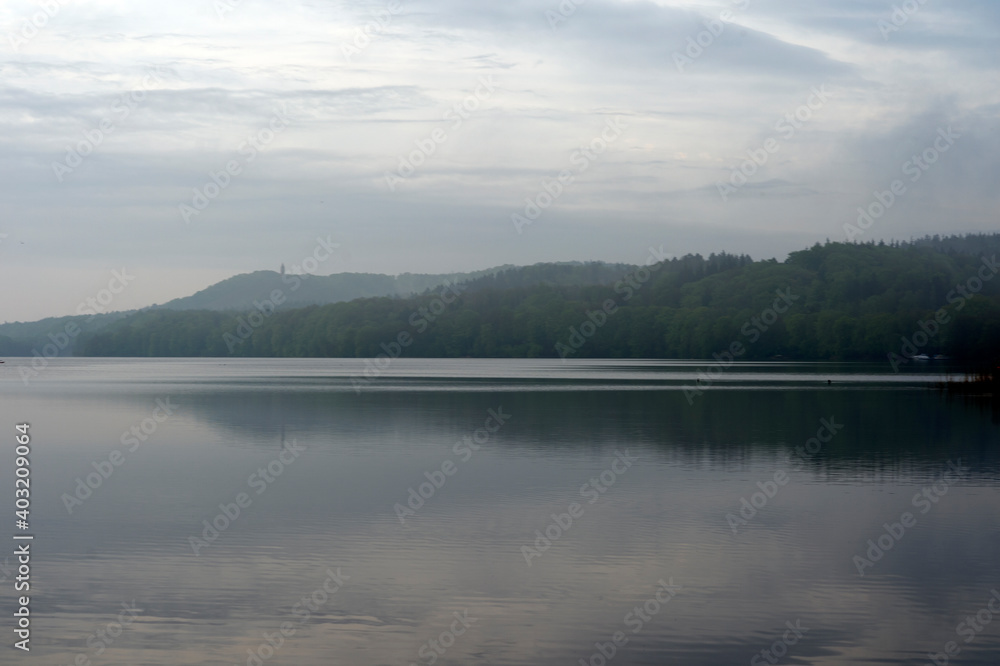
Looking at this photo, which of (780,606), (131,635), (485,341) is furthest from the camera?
(485,341)

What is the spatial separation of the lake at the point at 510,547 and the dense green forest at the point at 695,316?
102 meters

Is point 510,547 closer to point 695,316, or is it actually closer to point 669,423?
point 669,423

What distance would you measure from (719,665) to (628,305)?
547 feet

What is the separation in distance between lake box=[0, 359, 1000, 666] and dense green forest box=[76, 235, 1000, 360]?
102 meters

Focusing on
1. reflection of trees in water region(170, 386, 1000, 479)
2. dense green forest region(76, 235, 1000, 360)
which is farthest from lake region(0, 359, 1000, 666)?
dense green forest region(76, 235, 1000, 360)

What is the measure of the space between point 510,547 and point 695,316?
13694cm

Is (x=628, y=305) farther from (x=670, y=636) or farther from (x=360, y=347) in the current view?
(x=670, y=636)

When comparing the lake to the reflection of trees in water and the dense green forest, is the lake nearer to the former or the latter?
the reflection of trees in water

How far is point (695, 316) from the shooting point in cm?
14762

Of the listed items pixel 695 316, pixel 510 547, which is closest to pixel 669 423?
pixel 510 547

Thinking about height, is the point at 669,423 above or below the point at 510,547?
above

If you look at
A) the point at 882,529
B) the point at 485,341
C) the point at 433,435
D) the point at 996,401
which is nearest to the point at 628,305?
the point at 485,341

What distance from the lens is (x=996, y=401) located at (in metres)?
46.4

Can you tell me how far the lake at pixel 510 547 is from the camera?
31.3 feet
